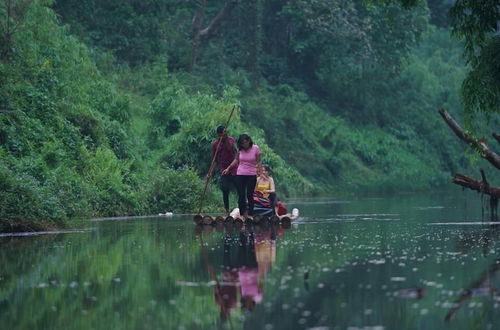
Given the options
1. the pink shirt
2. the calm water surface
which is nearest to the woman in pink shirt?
the pink shirt

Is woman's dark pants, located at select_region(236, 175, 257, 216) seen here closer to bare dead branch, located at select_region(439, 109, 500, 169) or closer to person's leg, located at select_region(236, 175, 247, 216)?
person's leg, located at select_region(236, 175, 247, 216)

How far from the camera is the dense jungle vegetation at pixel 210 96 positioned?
29.6m

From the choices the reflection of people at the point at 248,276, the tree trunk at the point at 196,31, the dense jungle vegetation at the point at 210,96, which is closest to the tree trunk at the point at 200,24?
the tree trunk at the point at 196,31

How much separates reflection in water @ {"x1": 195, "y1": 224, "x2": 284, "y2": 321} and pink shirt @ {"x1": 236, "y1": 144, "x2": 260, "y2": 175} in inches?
79.3

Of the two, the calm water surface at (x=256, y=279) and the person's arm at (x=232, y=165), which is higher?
the person's arm at (x=232, y=165)

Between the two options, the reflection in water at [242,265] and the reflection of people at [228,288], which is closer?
the reflection of people at [228,288]

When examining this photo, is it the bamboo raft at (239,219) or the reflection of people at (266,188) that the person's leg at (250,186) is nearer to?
the bamboo raft at (239,219)

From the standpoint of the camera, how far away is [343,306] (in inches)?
444

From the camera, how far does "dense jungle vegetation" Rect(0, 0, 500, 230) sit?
2956 cm

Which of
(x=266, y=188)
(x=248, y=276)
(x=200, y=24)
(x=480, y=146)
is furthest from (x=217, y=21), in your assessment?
(x=248, y=276)

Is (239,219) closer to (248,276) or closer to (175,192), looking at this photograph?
(175,192)

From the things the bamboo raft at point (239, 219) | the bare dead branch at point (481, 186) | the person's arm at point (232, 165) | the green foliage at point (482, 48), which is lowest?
the bamboo raft at point (239, 219)

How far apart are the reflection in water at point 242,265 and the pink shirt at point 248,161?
2015 mm

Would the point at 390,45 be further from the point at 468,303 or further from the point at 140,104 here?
the point at 468,303
